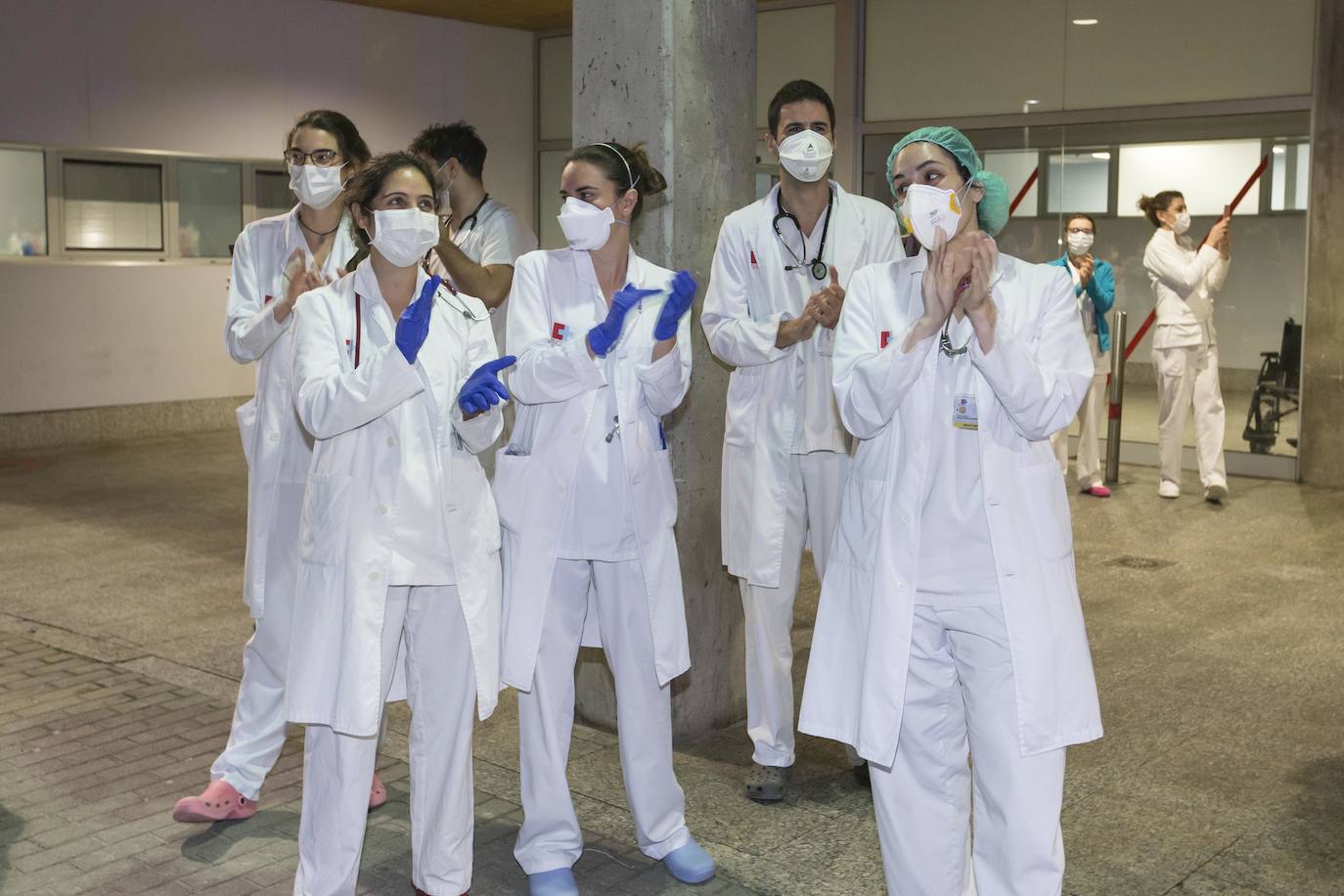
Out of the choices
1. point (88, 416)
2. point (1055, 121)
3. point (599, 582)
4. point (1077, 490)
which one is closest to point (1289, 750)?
point (599, 582)

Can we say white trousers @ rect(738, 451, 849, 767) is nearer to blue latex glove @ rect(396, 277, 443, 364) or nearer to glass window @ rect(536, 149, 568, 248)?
blue latex glove @ rect(396, 277, 443, 364)

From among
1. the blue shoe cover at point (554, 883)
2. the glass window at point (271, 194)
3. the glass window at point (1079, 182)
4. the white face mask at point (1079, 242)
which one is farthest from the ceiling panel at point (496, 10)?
the blue shoe cover at point (554, 883)

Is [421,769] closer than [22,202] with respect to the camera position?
Yes

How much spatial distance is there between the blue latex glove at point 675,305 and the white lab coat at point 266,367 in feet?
3.60

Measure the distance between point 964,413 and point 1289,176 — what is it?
9387 millimetres

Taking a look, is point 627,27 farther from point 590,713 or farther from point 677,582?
point 590,713

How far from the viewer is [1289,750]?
209 inches

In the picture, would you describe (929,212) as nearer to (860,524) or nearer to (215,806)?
(860,524)

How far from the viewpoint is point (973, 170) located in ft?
11.4

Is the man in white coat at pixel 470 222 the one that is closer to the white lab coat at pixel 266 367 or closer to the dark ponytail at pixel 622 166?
the white lab coat at pixel 266 367

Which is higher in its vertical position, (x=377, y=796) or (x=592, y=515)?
(x=592, y=515)

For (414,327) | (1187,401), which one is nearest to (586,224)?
(414,327)

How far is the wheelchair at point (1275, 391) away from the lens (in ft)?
38.3

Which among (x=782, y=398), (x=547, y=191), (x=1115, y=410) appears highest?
(x=547, y=191)
